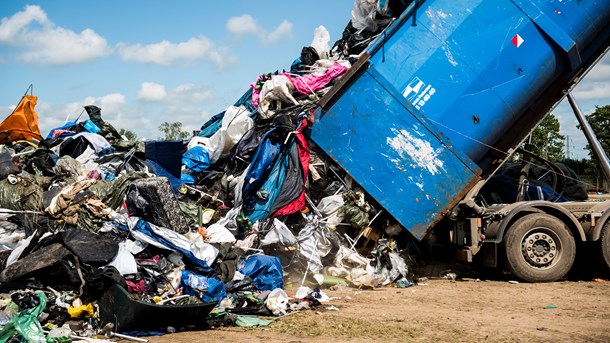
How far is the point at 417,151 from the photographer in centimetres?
715

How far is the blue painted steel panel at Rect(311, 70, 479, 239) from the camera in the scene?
7148 millimetres

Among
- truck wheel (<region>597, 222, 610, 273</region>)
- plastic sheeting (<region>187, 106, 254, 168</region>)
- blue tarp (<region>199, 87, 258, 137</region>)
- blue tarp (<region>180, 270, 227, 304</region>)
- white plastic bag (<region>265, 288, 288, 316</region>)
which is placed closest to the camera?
white plastic bag (<region>265, 288, 288, 316</region>)

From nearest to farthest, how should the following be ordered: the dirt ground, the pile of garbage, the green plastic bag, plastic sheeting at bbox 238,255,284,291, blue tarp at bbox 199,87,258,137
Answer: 1. the green plastic bag
2. the dirt ground
3. the pile of garbage
4. plastic sheeting at bbox 238,255,284,291
5. blue tarp at bbox 199,87,258,137

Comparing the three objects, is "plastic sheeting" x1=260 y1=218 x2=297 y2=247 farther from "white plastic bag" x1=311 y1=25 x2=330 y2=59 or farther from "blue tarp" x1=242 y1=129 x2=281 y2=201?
"white plastic bag" x1=311 y1=25 x2=330 y2=59

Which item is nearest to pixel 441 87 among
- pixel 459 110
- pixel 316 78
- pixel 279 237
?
pixel 459 110

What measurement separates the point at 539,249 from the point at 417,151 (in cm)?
185

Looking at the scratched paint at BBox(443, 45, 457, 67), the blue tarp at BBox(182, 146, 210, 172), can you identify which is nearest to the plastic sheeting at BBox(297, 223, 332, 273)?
the blue tarp at BBox(182, 146, 210, 172)

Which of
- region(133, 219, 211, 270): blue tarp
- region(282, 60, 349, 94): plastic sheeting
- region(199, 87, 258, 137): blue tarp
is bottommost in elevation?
region(133, 219, 211, 270): blue tarp

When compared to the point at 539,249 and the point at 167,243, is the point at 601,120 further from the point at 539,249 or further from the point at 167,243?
the point at 167,243

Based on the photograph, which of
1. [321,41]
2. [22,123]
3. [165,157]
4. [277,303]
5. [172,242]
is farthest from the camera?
[22,123]

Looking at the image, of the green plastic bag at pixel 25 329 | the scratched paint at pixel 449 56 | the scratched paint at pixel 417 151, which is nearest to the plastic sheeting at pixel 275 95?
the scratched paint at pixel 417 151

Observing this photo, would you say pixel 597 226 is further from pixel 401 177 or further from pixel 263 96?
pixel 263 96

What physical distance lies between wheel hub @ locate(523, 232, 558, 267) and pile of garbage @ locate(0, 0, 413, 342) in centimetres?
144

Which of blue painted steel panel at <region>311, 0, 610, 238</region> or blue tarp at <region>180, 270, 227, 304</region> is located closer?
blue tarp at <region>180, 270, 227, 304</region>
